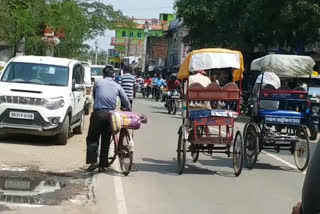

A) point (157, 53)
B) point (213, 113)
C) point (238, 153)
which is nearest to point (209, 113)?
point (213, 113)

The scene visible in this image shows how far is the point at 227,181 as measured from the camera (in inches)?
389

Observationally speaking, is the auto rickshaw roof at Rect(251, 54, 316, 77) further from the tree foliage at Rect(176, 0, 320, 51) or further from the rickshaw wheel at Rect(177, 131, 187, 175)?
the tree foliage at Rect(176, 0, 320, 51)

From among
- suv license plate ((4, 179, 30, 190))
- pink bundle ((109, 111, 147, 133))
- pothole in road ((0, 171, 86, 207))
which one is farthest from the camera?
pink bundle ((109, 111, 147, 133))

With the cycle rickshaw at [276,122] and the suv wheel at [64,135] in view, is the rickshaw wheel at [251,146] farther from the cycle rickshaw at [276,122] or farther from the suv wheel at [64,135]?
the suv wheel at [64,135]

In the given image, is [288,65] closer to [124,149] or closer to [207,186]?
[207,186]

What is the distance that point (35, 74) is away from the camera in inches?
546

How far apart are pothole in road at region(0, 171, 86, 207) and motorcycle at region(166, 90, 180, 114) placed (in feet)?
54.5

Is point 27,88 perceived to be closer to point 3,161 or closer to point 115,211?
point 3,161

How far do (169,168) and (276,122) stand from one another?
2.22m

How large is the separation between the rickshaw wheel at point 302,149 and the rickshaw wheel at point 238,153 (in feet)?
4.89

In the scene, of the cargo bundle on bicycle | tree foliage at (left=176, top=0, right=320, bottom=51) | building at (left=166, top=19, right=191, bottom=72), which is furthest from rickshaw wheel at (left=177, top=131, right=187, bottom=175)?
building at (left=166, top=19, right=191, bottom=72)

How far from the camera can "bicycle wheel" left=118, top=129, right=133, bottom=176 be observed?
985cm

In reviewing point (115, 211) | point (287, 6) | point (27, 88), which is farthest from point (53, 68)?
point (287, 6)

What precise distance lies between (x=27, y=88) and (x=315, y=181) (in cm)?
1074
